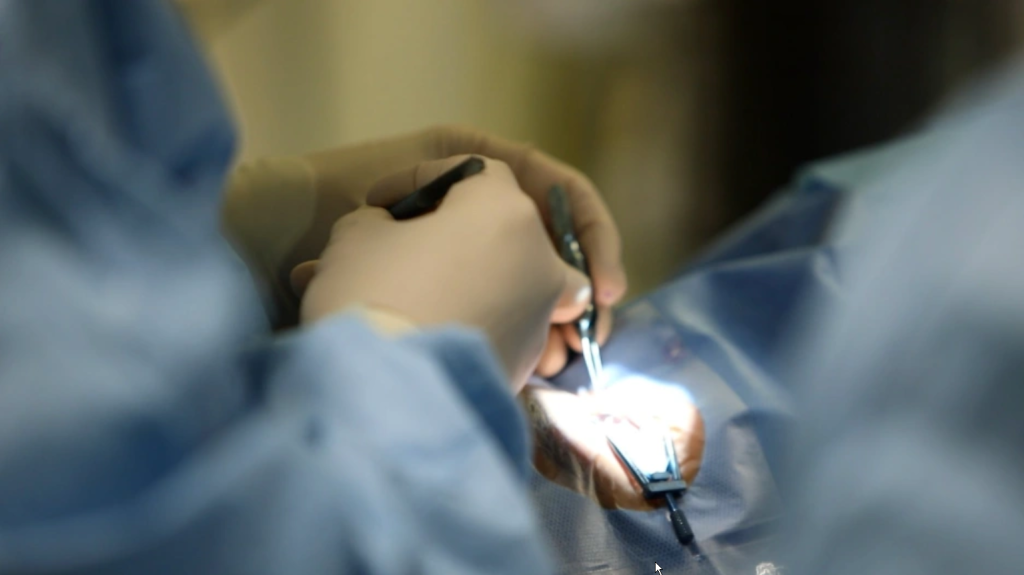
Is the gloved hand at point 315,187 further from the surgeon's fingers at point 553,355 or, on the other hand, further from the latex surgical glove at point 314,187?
the surgeon's fingers at point 553,355

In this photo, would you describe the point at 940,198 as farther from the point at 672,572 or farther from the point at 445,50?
the point at 445,50

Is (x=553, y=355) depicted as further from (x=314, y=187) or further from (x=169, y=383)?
(x=169, y=383)

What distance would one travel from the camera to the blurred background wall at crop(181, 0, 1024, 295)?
0.65 meters

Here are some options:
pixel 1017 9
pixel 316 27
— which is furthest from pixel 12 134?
pixel 1017 9

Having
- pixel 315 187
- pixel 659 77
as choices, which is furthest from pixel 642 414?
pixel 659 77

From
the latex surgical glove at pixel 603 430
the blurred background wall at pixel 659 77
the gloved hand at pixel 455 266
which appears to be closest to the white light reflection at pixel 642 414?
the latex surgical glove at pixel 603 430

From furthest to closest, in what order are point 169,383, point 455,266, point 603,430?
point 603,430 < point 455,266 < point 169,383

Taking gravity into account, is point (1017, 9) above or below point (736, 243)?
above

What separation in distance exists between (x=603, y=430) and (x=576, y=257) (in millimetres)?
147

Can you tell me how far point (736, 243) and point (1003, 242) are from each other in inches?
24.1

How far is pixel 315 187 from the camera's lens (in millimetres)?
451

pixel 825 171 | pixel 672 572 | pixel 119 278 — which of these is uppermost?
pixel 119 278

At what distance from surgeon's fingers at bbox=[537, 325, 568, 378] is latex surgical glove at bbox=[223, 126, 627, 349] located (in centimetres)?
11

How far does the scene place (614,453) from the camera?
20.5 inches
